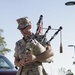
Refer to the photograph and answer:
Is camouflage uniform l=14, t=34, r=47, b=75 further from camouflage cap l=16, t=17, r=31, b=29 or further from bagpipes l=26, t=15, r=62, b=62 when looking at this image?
camouflage cap l=16, t=17, r=31, b=29

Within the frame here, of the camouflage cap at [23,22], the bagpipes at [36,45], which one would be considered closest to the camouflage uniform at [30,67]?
the bagpipes at [36,45]

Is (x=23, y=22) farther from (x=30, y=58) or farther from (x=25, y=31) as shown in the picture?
(x=30, y=58)

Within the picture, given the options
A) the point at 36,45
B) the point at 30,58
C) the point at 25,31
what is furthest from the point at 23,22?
the point at 30,58

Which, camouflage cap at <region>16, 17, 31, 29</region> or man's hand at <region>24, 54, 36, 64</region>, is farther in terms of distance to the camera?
camouflage cap at <region>16, 17, 31, 29</region>

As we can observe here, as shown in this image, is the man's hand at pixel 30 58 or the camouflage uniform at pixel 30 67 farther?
the camouflage uniform at pixel 30 67

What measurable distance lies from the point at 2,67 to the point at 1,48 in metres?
67.4

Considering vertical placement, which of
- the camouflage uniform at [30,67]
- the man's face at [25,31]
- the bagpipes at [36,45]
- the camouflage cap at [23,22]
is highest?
the camouflage cap at [23,22]

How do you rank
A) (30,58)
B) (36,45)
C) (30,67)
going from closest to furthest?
(30,58) < (36,45) < (30,67)

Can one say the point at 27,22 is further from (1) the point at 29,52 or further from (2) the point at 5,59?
(2) the point at 5,59

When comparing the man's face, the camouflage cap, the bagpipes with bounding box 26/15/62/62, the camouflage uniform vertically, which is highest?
the camouflage cap

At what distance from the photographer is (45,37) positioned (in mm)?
6625

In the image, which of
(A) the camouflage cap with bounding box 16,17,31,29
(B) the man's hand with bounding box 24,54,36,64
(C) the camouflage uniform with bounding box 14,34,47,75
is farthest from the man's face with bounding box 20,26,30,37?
(B) the man's hand with bounding box 24,54,36,64

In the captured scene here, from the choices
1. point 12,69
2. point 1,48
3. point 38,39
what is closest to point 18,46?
point 38,39

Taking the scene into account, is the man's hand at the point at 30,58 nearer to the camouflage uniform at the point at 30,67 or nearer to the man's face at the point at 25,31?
the camouflage uniform at the point at 30,67
